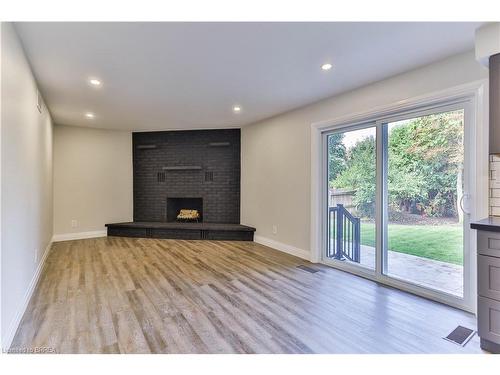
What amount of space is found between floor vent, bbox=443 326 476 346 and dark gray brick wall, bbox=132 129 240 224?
4160 mm

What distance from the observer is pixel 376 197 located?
3.14 meters

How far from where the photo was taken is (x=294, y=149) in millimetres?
4254

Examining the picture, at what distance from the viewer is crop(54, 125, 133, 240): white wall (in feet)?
17.3

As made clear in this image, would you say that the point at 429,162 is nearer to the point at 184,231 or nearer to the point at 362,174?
the point at 362,174

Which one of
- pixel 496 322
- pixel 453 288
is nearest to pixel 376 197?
pixel 453 288

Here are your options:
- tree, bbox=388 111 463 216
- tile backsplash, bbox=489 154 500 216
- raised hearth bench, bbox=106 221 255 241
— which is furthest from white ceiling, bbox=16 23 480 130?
raised hearth bench, bbox=106 221 255 241

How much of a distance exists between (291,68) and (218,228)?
3.45 metres

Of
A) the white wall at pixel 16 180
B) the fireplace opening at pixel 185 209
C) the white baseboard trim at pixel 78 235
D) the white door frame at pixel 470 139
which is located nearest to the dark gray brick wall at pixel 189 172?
the fireplace opening at pixel 185 209

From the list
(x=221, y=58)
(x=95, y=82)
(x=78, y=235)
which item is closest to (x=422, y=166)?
(x=221, y=58)

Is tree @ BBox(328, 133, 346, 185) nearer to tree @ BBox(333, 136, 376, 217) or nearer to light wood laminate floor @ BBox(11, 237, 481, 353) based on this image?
tree @ BBox(333, 136, 376, 217)

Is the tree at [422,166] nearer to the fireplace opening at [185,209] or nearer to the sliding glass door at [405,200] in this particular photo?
the sliding glass door at [405,200]

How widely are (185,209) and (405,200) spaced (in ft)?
15.4

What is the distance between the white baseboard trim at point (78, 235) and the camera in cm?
523
